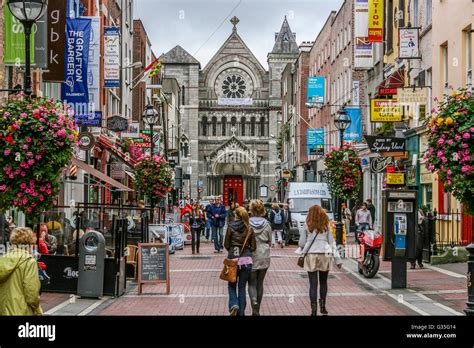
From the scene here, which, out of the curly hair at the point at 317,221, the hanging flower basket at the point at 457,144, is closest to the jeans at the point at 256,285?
the curly hair at the point at 317,221

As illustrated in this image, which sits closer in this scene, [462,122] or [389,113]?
[462,122]

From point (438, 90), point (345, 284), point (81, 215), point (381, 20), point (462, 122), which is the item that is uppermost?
point (381, 20)

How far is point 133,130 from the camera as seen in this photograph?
124ft

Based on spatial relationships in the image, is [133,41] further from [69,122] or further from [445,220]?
[69,122]

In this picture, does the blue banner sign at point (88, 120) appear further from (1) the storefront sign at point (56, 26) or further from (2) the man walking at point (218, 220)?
(2) the man walking at point (218, 220)

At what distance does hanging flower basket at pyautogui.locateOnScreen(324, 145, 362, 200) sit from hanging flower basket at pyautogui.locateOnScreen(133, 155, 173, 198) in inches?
263

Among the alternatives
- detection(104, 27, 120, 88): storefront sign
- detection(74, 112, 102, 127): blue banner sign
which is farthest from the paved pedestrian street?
detection(104, 27, 120, 88): storefront sign

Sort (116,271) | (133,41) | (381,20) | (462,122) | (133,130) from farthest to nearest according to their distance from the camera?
(133,41) → (133,130) → (381,20) → (116,271) → (462,122)

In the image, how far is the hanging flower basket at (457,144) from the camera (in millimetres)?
12859

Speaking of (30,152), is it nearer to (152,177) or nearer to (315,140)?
(152,177)

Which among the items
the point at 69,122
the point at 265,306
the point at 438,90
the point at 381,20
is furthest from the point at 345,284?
the point at 381,20

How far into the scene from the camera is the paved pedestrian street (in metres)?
13.6

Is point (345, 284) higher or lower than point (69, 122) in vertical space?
lower

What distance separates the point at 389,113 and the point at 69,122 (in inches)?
731
